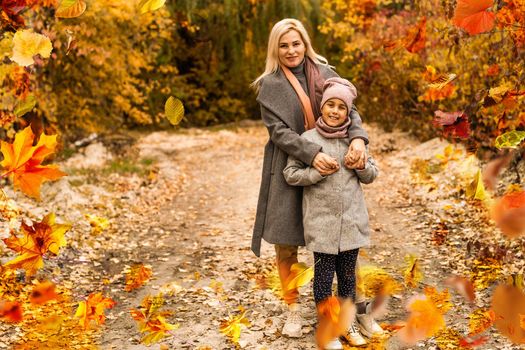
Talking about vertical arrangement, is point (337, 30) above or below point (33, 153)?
above

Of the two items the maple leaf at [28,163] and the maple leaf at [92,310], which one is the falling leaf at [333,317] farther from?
the maple leaf at [28,163]

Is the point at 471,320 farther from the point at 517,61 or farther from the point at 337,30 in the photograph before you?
the point at 337,30

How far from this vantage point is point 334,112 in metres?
3.04

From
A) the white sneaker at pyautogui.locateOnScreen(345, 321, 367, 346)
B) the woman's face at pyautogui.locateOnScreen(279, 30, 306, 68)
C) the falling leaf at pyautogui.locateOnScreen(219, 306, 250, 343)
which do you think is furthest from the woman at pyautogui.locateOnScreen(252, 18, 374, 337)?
the falling leaf at pyautogui.locateOnScreen(219, 306, 250, 343)

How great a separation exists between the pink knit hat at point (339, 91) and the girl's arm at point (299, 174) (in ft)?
1.09

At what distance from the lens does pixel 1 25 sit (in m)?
3.34

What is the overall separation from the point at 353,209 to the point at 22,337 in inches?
79.3

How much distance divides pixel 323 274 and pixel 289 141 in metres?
0.70

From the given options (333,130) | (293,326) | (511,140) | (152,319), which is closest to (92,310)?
(152,319)

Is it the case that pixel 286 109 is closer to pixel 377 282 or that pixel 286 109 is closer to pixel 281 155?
pixel 281 155

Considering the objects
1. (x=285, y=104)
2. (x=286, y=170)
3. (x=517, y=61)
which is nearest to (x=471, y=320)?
(x=286, y=170)

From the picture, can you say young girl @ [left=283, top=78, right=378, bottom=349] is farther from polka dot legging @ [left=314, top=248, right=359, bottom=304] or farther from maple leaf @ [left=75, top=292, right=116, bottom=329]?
maple leaf @ [left=75, top=292, right=116, bottom=329]

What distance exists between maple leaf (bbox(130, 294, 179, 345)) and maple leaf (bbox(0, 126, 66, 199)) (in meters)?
1.35

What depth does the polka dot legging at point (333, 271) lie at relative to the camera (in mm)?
3148
